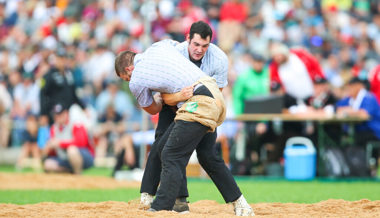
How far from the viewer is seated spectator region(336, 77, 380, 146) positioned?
45.9ft

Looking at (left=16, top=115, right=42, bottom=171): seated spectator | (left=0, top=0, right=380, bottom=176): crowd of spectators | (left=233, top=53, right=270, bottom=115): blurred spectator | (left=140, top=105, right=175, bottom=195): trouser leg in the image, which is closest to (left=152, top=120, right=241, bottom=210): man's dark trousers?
(left=140, top=105, right=175, bottom=195): trouser leg

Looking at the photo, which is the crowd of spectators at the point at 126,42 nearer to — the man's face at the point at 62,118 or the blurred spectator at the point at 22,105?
the blurred spectator at the point at 22,105

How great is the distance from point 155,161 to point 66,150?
7336 millimetres

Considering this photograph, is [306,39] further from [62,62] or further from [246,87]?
[62,62]

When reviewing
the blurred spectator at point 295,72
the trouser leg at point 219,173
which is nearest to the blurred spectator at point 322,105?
the blurred spectator at point 295,72

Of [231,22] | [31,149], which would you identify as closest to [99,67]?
[31,149]

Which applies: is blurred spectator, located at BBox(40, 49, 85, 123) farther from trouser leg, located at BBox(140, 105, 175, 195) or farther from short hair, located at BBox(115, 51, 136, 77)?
short hair, located at BBox(115, 51, 136, 77)

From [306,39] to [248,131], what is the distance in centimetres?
675

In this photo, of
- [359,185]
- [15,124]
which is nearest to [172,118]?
[359,185]

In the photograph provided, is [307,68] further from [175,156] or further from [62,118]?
[175,156]

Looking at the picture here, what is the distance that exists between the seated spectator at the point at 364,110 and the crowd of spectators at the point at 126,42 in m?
Answer: 2.36

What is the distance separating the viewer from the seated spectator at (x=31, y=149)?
57.2 ft

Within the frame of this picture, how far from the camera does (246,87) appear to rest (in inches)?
609

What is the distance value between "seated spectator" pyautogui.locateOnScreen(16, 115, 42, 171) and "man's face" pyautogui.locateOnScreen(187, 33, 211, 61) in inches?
A: 421
